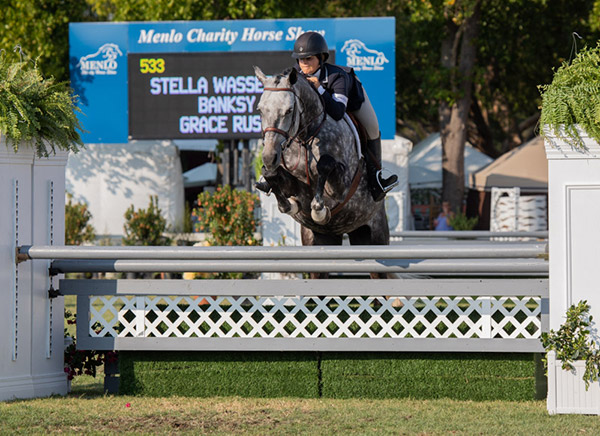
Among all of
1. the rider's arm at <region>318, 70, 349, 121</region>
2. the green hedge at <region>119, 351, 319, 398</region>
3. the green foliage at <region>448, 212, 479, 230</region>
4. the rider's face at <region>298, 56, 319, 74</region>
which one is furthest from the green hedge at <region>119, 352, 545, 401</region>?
the green foliage at <region>448, 212, 479, 230</region>

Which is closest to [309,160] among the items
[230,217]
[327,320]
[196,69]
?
[327,320]

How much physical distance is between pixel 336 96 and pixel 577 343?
2298mm

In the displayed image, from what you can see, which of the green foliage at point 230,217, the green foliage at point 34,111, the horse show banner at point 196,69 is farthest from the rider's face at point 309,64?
the horse show banner at point 196,69

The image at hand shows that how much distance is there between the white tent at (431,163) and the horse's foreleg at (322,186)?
15.7m

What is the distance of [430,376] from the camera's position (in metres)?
5.21

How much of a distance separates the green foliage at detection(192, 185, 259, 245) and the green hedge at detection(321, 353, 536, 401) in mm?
6628

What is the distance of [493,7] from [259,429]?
21168 mm

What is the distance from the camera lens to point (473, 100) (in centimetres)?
2570

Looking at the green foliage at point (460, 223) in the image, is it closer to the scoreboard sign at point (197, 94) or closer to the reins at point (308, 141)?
the scoreboard sign at point (197, 94)

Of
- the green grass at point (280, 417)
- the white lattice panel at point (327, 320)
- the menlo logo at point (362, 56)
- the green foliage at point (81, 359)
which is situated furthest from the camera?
the menlo logo at point (362, 56)

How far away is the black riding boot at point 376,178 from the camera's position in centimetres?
631

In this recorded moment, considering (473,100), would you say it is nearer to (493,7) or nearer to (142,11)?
(493,7)

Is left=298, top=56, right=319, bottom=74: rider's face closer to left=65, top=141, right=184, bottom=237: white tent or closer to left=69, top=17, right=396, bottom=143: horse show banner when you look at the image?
left=69, top=17, right=396, bottom=143: horse show banner

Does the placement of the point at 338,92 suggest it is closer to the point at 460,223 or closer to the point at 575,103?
the point at 575,103
